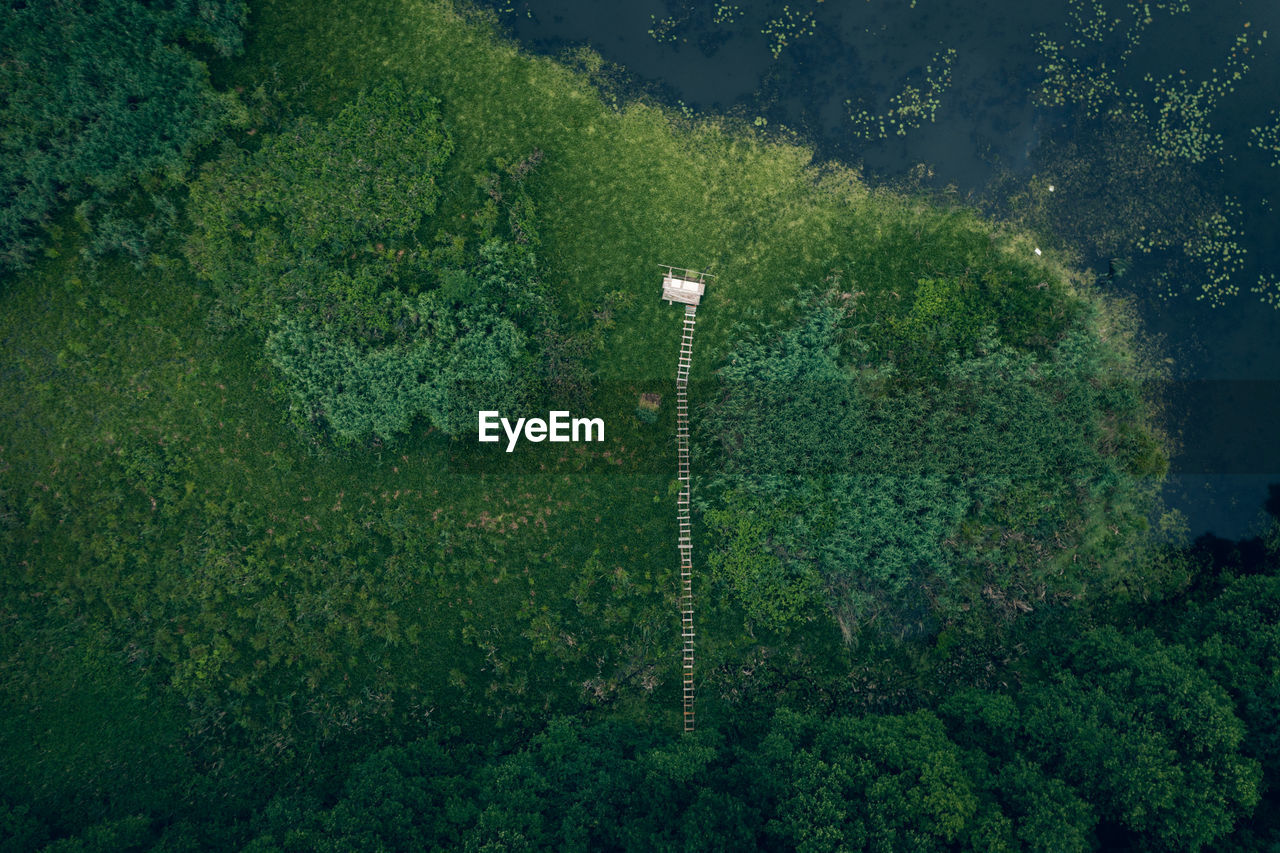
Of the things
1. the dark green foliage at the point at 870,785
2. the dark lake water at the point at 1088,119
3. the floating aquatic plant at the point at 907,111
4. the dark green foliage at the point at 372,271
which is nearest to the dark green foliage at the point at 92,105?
the dark green foliage at the point at 372,271

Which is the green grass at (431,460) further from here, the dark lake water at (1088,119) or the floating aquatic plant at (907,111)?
the floating aquatic plant at (907,111)

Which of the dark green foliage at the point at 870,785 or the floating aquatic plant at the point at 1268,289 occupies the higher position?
the floating aquatic plant at the point at 1268,289

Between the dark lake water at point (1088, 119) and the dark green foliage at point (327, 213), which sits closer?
the dark green foliage at point (327, 213)

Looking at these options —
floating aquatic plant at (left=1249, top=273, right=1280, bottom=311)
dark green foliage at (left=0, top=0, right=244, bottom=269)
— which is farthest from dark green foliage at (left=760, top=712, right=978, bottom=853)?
dark green foliage at (left=0, top=0, right=244, bottom=269)

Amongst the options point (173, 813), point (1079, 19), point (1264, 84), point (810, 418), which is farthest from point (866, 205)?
point (173, 813)

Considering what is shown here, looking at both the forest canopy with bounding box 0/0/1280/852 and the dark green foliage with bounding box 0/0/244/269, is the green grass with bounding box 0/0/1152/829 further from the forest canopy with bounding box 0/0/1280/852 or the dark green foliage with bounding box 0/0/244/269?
the dark green foliage with bounding box 0/0/244/269

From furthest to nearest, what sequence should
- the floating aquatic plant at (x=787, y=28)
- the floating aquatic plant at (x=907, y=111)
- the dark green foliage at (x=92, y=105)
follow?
the floating aquatic plant at (x=787, y=28) → the floating aquatic plant at (x=907, y=111) → the dark green foliage at (x=92, y=105)
